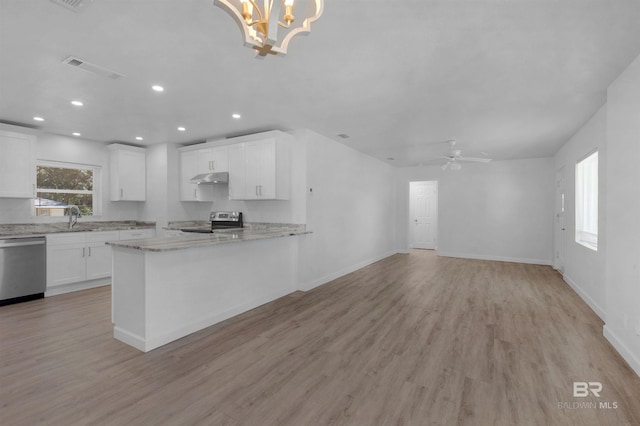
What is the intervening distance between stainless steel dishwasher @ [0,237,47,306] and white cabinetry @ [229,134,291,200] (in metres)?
2.92

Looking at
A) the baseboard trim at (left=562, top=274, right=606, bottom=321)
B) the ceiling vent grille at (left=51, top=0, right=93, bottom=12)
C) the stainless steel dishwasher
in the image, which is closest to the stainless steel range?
the stainless steel dishwasher

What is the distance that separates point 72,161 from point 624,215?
7748 mm

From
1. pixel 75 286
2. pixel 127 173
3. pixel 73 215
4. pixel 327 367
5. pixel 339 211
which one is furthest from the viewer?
pixel 127 173

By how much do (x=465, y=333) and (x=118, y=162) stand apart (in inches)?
254

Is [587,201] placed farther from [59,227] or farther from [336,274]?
[59,227]

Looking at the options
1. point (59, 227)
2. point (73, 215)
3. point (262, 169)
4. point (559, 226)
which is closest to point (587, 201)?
point (559, 226)

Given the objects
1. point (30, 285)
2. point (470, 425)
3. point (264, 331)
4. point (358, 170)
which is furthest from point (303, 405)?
point (358, 170)

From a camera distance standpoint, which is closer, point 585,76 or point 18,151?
point 585,76

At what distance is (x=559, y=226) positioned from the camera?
6.34 metres

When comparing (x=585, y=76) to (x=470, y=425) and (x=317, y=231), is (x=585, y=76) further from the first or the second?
(x=317, y=231)

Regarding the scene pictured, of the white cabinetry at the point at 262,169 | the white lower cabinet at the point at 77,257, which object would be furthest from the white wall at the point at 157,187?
the white cabinetry at the point at 262,169

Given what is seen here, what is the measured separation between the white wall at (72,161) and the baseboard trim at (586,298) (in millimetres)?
7844

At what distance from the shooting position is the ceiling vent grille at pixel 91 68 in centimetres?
258

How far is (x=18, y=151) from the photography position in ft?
14.8
